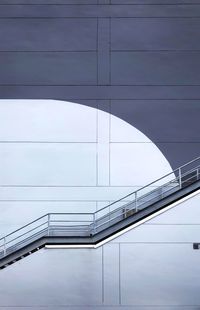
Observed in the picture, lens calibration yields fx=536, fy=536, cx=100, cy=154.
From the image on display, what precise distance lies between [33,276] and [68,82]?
5.19m

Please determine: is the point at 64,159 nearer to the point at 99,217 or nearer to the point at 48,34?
the point at 99,217

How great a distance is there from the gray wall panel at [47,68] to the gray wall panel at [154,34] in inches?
37.3

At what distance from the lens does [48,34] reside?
1461 centimetres

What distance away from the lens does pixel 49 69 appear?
14.4 metres

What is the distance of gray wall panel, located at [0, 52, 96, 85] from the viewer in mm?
14375

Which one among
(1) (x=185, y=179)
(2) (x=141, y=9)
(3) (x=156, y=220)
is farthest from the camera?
(2) (x=141, y=9)

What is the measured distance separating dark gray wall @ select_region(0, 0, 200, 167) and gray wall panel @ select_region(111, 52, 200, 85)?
3cm

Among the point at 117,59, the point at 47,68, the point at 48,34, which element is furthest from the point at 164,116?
the point at 48,34

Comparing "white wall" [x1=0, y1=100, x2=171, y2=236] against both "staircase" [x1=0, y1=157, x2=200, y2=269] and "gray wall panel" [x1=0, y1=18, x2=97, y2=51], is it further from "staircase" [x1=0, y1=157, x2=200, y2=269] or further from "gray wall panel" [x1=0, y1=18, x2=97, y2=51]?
"gray wall panel" [x1=0, y1=18, x2=97, y2=51]

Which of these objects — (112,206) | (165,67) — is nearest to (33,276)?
(112,206)

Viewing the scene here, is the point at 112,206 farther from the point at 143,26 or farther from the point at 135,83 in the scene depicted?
the point at 143,26

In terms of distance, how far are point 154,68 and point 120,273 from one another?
554 centimetres

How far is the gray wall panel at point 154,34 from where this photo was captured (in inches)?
573

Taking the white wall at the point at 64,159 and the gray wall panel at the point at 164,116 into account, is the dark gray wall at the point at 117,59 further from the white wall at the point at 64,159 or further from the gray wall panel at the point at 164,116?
the white wall at the point at 64,159
